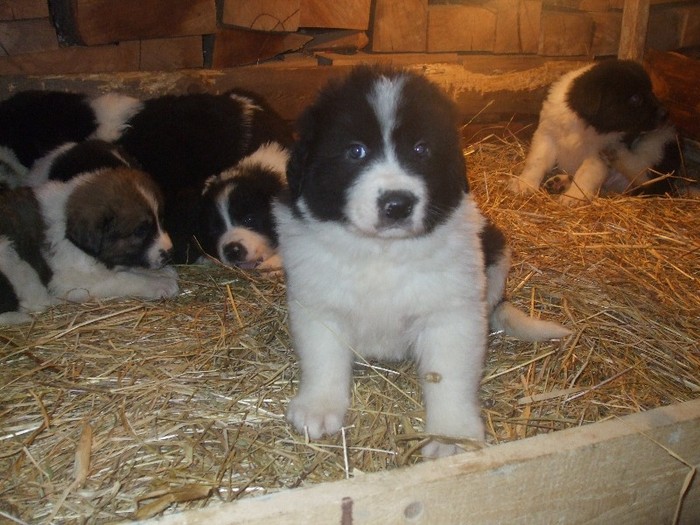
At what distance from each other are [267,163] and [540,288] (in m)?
2.11

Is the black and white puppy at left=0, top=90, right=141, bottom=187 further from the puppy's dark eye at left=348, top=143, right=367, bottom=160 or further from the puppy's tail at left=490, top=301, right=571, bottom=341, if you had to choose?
the puppy's tail at left=490, top=301, right=571, bottom=341

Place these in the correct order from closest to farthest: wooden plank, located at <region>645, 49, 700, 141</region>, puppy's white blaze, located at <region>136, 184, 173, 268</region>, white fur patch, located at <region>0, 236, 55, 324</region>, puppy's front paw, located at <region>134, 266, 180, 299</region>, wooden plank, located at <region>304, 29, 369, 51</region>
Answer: white fur patch, located at <region>0, 236, 55, 324</region> < puppy's front paw, located at <region>134, 266, 180, 299</region> < puppy's white blaze, located at <region>136, 184, 173, 268</region> < wooden plank, located at <region>304, 29, 369, 51</region> < wooden plank, located at <region>645, 49, 700, 141</region>

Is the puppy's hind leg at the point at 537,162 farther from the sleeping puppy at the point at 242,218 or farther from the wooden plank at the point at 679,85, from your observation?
the sleeping puppy at the point at 242,218

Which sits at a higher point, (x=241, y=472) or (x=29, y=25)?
(x=29, y=25)

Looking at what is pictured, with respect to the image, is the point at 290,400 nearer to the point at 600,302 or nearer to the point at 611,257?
the point at 600,302

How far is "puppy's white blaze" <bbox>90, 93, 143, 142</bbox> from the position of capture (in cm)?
489

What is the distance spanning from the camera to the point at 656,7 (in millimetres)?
6727

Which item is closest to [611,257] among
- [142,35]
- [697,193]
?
[697,193]

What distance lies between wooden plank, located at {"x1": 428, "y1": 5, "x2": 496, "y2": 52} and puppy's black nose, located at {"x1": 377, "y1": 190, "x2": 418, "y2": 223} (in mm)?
3756

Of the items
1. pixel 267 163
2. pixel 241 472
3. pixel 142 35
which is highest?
pixel 142 35

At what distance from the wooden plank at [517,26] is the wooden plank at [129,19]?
244cm

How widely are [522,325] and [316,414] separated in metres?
1.17

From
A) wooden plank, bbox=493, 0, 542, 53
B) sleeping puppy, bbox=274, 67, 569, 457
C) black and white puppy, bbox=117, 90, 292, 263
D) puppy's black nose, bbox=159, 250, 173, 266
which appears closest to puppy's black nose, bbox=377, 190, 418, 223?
sleeping puppy, bbox=274, 67, 569, 457

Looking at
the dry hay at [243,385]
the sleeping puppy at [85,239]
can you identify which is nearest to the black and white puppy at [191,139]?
the sleeping puppy at [85,239]
